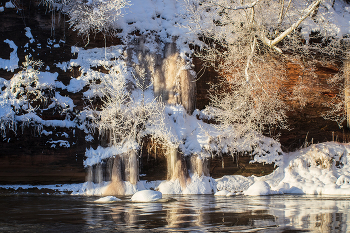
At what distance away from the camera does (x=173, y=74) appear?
1677 centimetres

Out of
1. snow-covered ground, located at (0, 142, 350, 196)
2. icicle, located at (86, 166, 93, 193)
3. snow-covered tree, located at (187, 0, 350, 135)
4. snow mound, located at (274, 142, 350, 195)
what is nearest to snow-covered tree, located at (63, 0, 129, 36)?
snow-covered tree, located at (187, 0, 350, 135)

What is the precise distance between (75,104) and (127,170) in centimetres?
437

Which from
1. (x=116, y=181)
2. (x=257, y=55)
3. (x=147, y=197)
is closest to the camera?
(x=147, y=197)

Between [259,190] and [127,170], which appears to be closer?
[259,190]

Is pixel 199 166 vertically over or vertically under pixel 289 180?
over

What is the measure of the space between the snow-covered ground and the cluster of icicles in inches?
9.4

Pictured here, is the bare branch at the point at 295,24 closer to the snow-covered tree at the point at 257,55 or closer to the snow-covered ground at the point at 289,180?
the snow-covered tree at the point at 257,55

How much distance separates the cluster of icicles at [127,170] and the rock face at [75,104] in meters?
0.55

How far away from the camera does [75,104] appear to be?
50.5 feet

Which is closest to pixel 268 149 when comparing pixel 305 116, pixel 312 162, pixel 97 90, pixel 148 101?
pixel 312 162

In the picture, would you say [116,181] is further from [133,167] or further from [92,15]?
[92,15]

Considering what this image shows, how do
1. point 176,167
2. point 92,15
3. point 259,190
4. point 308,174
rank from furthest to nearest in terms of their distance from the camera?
point 92,15, point 176,167, point 308,174, point 259,190

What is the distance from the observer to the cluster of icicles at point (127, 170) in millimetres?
13781

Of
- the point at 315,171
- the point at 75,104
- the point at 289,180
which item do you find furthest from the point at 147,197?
the point at 315,171
